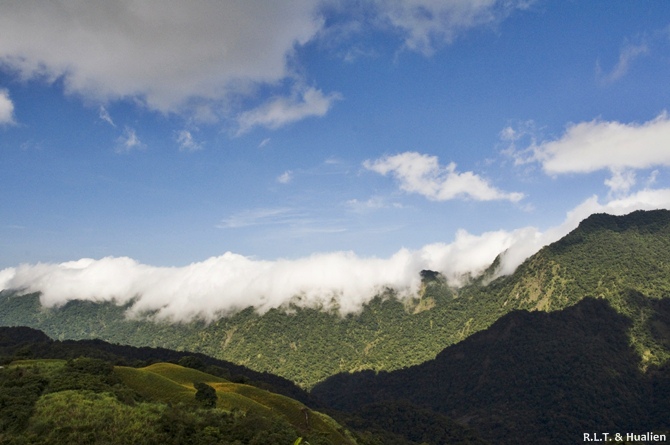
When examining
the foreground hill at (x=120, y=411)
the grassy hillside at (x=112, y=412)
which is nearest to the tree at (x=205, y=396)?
the foreground hill at (x=120, y=411)

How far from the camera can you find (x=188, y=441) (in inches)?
2164

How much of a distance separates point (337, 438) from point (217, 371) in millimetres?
53219

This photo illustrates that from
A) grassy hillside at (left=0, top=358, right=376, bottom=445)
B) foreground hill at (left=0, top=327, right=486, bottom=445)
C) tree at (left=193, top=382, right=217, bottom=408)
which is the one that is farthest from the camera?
tree at (left=193, top=382, right=217, bottom=408)

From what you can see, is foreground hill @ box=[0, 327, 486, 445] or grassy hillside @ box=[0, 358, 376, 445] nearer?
grassy hillside @ box=[0, 358, 376, 445]

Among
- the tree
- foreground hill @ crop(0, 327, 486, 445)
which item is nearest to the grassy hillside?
foreground hill @ crop(0, 327, 486, 445)

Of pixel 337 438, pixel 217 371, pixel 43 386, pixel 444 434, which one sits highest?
pixel 43 386

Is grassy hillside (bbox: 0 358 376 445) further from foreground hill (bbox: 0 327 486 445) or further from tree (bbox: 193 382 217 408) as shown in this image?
tree (bbox: 193 382 217 408)

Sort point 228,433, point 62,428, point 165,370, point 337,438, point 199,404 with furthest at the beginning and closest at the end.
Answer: point 165,370 → point 337,438 → point 199,404 → point 228,433 → point 62,428

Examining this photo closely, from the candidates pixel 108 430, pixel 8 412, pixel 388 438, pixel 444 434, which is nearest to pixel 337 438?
pixel 108 430

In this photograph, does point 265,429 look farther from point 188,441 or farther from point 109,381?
point 109,381

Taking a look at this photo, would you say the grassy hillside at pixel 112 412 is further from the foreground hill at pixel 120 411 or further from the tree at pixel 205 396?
the tree at pixel 205 396

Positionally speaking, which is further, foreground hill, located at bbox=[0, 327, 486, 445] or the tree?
the tree

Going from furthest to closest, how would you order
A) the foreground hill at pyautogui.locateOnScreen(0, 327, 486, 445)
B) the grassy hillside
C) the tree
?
the tree < the foreground hill at pyautogui.locateOnScreen(0, 327, 486, 445) < the grassy hillside

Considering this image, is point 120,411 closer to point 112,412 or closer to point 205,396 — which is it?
point 112,412
